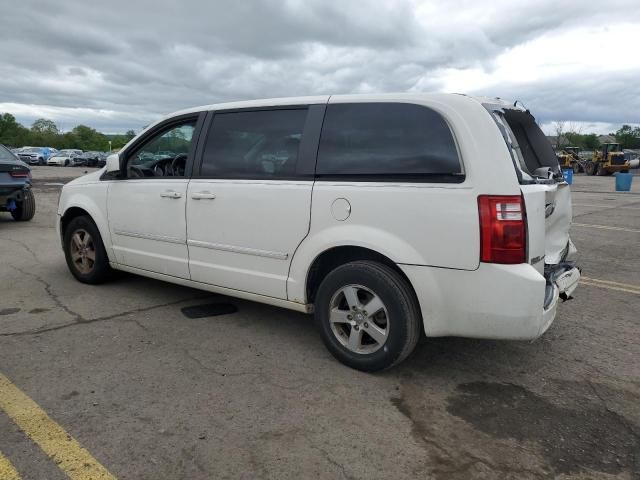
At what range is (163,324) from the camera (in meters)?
4.30

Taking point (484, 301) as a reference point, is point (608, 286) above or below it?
below

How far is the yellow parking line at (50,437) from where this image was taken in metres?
2.38

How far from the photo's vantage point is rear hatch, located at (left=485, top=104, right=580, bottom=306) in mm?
3051

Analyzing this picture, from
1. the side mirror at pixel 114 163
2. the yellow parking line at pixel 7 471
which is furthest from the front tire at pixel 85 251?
the yellow parking line at pixel 7 471

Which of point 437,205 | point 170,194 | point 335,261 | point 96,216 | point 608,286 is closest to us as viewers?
point 437,205

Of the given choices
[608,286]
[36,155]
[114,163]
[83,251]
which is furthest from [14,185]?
[36,155]

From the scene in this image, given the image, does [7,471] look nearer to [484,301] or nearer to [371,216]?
[371,216]

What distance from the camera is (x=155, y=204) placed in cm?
454

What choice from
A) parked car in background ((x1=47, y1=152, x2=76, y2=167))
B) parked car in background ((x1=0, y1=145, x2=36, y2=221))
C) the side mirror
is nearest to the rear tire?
parked car in background ((x1=0, y1=145, x2=36, y2=221))

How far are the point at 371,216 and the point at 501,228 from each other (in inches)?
30.6

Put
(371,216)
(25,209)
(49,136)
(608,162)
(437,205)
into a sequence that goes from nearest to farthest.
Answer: (437,205) < (371,216) < (25,209) < (608,162) < (49,136)

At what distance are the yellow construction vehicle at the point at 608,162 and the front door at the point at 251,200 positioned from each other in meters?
39.0

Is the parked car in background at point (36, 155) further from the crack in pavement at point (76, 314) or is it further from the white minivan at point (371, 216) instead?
the white minivan at point (371, 216)

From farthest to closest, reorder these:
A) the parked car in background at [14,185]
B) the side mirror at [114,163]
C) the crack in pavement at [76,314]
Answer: the parked car in background at [14,185]
the side mirror at [114,163]
the crack in pavement at [76,314]
